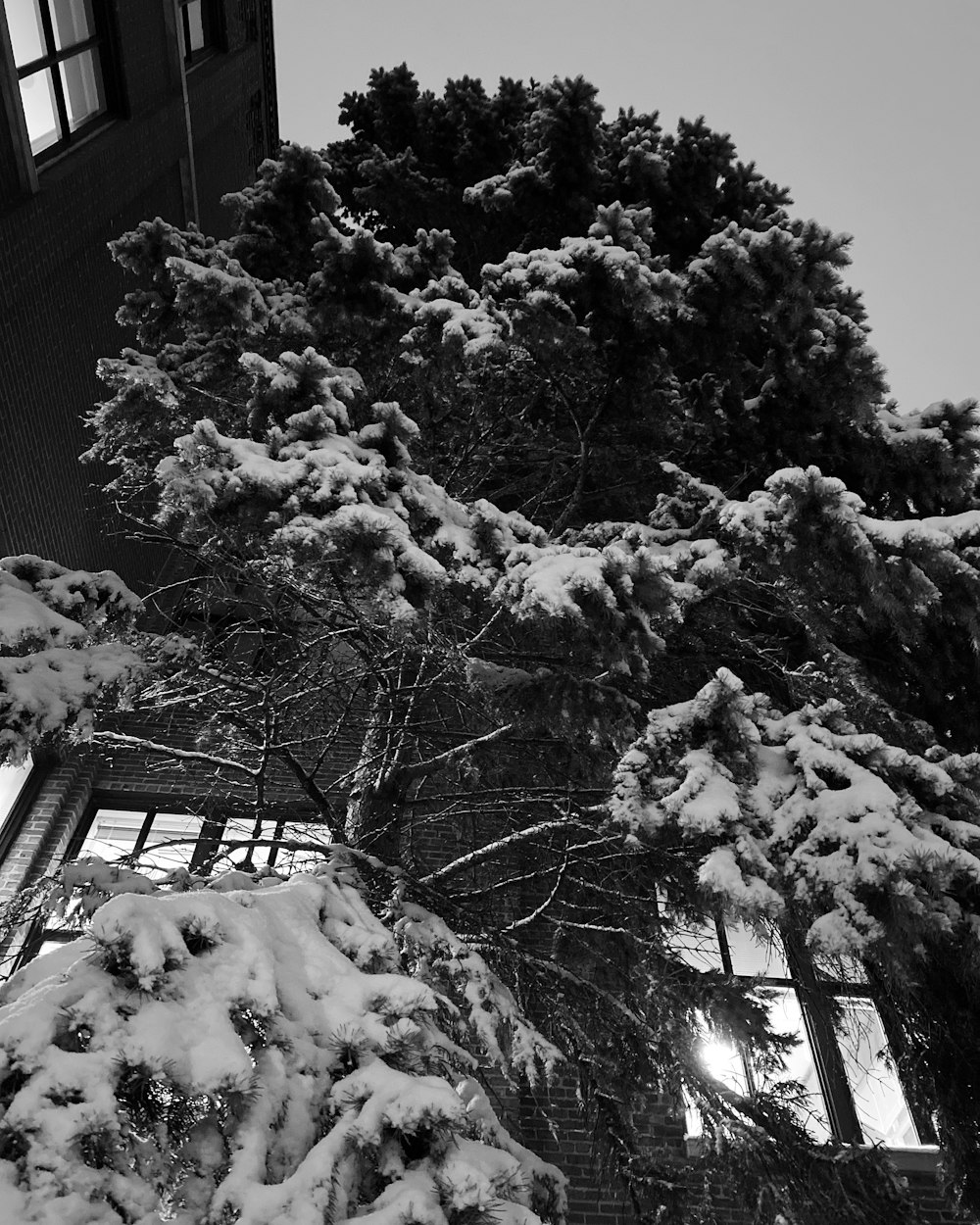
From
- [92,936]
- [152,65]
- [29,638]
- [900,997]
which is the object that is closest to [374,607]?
[29,638]

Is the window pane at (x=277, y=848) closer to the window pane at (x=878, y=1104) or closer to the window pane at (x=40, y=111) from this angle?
the window pane at (x=878, y=1104)

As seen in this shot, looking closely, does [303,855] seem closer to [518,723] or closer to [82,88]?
[518,723]

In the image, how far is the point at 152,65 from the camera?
A: 33.2 feet

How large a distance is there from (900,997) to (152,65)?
1230cm

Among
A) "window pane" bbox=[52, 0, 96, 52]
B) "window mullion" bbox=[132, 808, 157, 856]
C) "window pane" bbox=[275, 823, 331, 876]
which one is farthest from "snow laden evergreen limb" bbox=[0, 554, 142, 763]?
"window pane" bbox=[52, 0, 96, 52]

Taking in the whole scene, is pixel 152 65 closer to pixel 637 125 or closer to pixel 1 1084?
pixel 637 125

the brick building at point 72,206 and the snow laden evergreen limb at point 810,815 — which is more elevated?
the brick building at point 72,206

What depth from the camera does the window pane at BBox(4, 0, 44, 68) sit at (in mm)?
7305

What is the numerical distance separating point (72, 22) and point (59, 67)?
0.53 meters

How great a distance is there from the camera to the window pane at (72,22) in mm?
8055

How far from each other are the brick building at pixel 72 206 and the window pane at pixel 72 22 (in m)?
0.02

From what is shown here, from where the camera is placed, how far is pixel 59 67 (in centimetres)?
825

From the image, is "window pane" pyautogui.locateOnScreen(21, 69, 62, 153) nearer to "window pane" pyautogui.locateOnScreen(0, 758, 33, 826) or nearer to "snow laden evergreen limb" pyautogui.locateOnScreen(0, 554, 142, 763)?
"snow laden evergreen limb" pyautogui.locateOnScreen(0, 554, 142, 763)

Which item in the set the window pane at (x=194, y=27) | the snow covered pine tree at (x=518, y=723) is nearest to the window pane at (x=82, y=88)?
the snow covered pine tree at (x=518, y=723)
